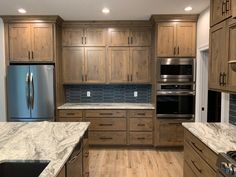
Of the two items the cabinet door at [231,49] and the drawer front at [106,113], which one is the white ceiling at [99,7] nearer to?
the cabinet door at [231,49]

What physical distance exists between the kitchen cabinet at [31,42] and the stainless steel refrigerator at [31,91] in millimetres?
287

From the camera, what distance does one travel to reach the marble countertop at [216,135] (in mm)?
2021

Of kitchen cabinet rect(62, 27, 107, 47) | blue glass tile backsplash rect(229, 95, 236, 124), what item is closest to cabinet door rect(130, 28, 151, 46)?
kitchen cabinet rect(62, 27, 107, 47)

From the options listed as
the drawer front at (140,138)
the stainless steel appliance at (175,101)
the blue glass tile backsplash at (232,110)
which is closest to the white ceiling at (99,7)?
the stainless steel appliance at (175,101)

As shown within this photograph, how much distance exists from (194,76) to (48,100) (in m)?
2.88

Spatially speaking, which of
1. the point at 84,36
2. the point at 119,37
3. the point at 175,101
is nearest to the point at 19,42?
the point at 84,36

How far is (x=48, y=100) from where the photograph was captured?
437 cm

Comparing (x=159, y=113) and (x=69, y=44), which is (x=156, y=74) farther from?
(x=69, y=44)

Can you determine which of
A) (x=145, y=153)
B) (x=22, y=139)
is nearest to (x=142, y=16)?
(x=145, y=153)

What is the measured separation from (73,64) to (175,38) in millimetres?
2175

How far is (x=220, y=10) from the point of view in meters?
2.55

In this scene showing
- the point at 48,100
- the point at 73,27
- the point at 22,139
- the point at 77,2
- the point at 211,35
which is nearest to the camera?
the point at 22,139

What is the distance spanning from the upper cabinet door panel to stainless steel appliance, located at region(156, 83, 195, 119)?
1.92m

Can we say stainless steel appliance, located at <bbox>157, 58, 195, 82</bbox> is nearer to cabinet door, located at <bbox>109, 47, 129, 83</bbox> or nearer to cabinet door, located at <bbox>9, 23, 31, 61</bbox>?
cabinet door, located at <bbox>109, 47, 129, 83</bbox>
